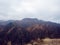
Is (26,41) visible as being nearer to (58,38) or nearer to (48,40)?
(48,40)

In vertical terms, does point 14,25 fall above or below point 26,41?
above

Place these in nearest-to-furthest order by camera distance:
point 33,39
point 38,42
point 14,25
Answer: point 38,42 < point 33,39 < point 14,25

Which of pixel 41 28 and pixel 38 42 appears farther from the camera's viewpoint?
pixel 41 28

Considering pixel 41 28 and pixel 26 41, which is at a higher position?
pixel 41 28

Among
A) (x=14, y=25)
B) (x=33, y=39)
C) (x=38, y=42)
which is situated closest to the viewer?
(x=38, y=42)

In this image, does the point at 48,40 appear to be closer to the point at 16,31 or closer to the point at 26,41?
the point at 26,41

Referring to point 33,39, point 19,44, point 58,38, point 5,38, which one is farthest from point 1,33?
point 58,38

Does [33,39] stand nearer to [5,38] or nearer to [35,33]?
[35,33]

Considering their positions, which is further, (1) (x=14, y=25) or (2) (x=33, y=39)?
(1) (x=14, y=25)

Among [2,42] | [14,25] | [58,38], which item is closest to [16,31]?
[14,25]
